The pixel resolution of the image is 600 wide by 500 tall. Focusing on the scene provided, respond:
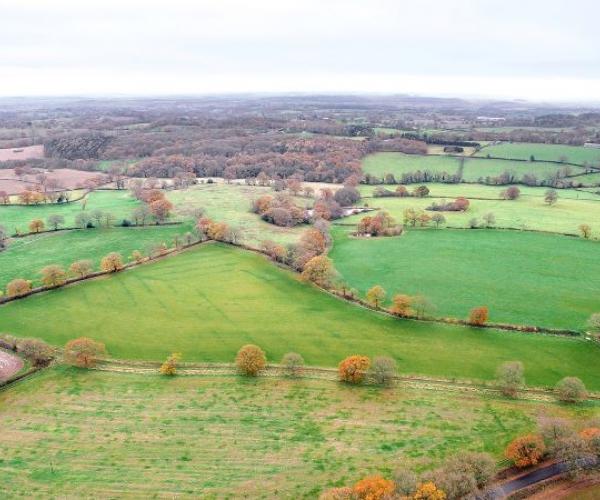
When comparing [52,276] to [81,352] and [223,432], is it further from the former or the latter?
[223,432]

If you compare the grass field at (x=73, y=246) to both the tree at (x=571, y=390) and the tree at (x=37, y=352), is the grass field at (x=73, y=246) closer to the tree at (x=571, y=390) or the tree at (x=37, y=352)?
the tree at (x=37, y=352)

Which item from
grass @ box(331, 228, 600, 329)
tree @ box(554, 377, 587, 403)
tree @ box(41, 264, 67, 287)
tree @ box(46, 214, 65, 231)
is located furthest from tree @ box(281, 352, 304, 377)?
tree @ box(46, 214, 65, 231)

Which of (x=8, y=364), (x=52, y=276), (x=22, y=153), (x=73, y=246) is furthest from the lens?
(x=22, y=153)

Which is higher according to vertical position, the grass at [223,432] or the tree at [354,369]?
the tree at [354,369]

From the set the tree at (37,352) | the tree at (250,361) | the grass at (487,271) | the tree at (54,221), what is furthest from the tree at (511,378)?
the tree at (54,221)

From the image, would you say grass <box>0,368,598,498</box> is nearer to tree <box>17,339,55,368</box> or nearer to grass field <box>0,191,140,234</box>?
tree <box>17,339,55,368</box>

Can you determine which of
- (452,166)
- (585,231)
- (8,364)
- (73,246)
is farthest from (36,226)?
(452,166)
